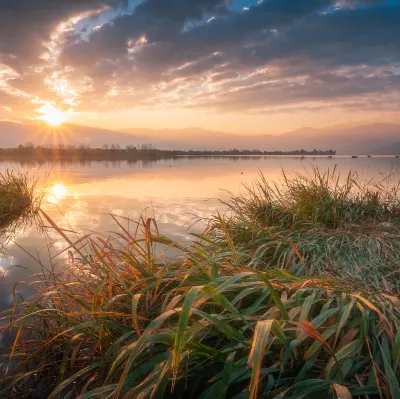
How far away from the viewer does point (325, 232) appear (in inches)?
183

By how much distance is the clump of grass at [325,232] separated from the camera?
3598 millimetres

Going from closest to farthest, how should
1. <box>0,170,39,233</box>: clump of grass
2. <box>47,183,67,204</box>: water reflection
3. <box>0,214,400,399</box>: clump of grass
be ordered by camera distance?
<box>0,214,400,399</box>: clump of grass → <box>0,170,39,233</box>: clump of grass → <box>47,183,67,204</box>: water reflection

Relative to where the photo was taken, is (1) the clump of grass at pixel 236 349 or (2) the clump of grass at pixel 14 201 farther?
(2) the clump of grass at pixel 14 201

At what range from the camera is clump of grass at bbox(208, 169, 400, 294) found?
3.60 m

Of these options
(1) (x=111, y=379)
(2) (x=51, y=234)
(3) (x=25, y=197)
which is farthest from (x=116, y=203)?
(1) (x=111, y=379)

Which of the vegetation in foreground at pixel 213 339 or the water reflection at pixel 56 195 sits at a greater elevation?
the vegetation in foreground at pixel 213 339

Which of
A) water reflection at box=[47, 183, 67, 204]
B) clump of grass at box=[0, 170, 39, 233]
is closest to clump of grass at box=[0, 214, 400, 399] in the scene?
clump of grass at box=[0, 170, 39, 233]

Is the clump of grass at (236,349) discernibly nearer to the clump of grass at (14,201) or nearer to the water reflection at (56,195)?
the clump of grass at (14,201)

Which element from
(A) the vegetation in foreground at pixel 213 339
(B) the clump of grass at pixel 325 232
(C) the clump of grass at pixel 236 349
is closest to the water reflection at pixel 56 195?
(B) the clump of grass at pixel 325 232

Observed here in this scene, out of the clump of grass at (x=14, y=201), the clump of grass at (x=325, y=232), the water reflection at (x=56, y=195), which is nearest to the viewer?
the clump of grass at (x=325, y=232)

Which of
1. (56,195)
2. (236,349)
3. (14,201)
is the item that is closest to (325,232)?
(236,349)

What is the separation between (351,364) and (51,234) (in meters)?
6.07

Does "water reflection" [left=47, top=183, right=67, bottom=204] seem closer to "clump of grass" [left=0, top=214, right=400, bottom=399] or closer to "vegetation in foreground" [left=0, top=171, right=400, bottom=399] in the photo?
"vegetation in foreground" [left=0, top=171, right=400, bottom=399]

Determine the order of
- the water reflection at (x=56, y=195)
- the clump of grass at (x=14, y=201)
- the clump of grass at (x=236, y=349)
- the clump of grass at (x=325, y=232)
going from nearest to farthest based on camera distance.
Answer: the clump of grass at (x=236, y=349) < the clump of grass at (x=325, y=232) < the clump of grass at (x=14, y=201) < the water reflection at (x=56, y=195)
